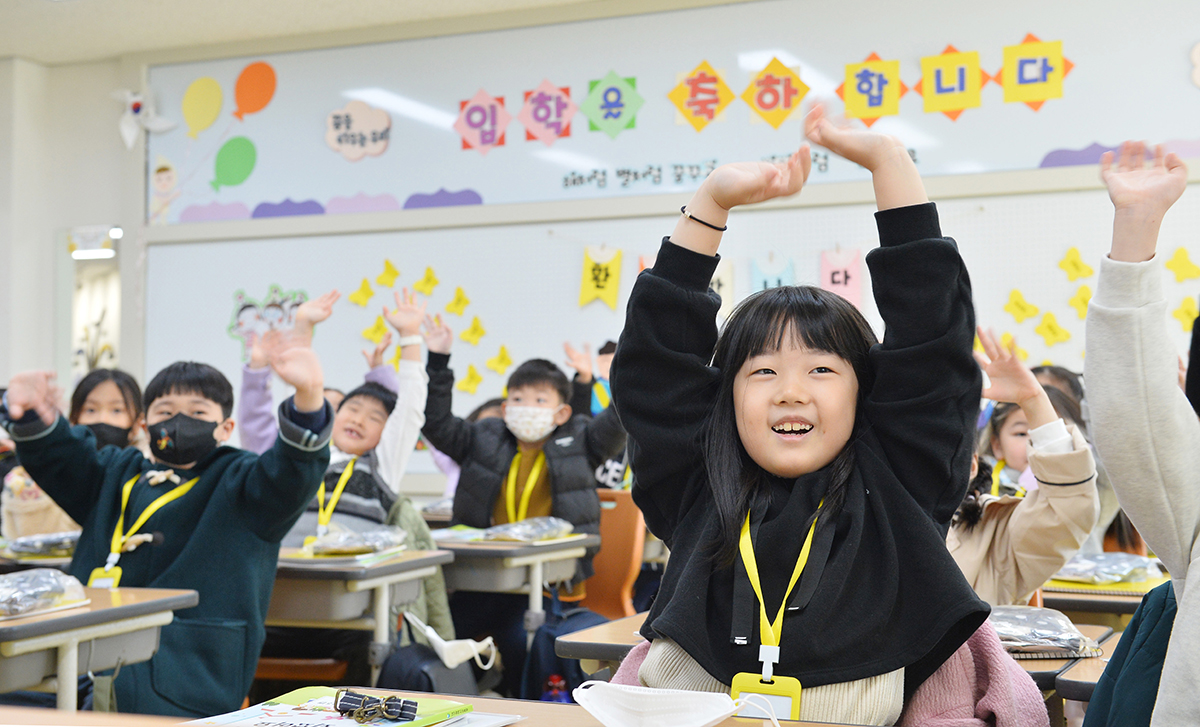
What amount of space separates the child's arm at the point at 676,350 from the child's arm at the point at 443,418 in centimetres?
272

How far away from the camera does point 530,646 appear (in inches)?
141

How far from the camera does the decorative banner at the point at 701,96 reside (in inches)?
223

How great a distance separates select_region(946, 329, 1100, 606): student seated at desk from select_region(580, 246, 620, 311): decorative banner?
12.0 ft

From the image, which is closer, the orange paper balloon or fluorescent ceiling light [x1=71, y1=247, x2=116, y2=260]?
the orange paper balloon

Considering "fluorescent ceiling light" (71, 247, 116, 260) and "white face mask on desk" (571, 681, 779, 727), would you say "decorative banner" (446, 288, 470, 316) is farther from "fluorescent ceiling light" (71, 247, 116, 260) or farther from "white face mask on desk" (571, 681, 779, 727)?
"white face mask on desk" (571, 681, 779, 727)

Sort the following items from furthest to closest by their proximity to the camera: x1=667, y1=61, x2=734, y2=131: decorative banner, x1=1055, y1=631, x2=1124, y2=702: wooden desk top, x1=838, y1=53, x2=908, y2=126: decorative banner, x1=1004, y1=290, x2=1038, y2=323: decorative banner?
x1=667, y1=61, x2=734, y2=131: decorative banner < x1=838, y1=53, x2=908, y2=126: decorative banner < x1=1004, y1=290, x2=1038, y2=323: decorative banner < x1=1055, y1=631, x2=1124, y2=702: wooden desk top

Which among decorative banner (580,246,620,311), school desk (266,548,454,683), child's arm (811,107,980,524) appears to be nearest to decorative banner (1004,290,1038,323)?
decorative banner (580,246,620,311)

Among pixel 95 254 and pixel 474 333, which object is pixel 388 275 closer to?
pixel 474 333

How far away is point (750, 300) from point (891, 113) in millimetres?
4414

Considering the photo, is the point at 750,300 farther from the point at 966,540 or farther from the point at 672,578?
the point at 966,540

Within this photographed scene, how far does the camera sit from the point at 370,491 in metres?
3.64

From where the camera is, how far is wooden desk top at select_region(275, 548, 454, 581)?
2.90m

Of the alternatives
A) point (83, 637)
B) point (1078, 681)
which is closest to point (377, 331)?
point (83, 637)

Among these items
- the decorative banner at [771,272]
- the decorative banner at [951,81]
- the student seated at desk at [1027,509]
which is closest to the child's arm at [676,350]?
the student seated at desk at [1027,509]
